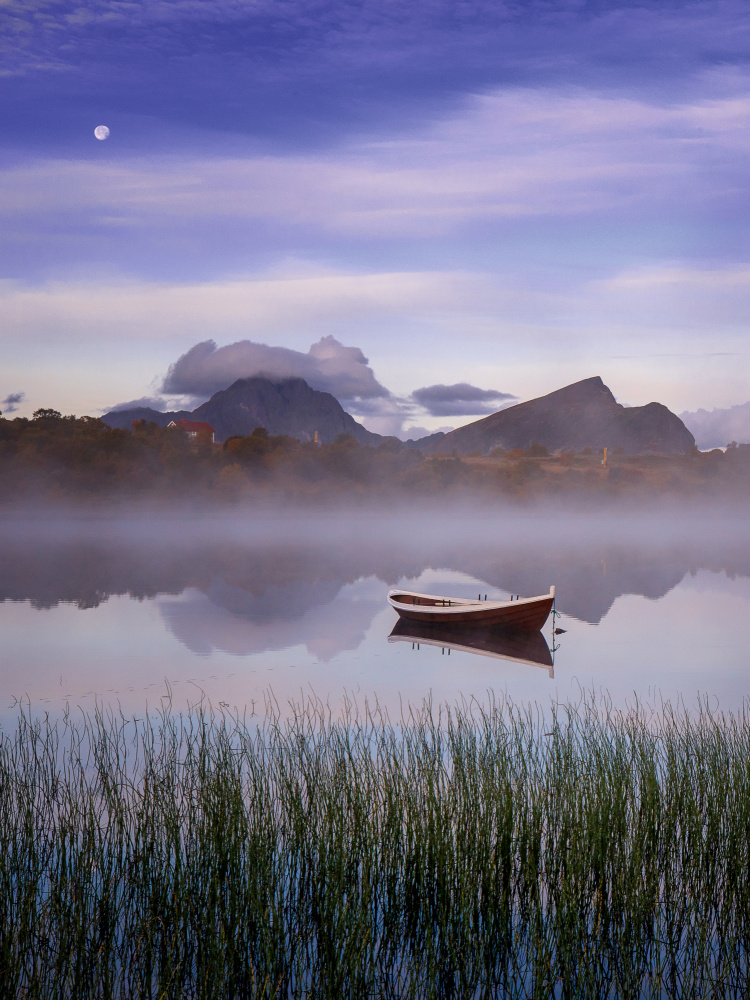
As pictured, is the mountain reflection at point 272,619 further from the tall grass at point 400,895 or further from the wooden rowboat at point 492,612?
the tall grass at point 400,895

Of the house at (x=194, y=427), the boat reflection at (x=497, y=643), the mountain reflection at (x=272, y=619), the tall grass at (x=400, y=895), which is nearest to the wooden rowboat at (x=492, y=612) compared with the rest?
the boat reflection at (x=497, y=643)

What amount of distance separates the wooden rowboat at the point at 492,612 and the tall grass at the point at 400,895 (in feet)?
46.7

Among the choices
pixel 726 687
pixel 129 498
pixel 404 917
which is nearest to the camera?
pixel 404 917

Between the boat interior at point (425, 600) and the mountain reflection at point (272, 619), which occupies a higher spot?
the boat interior at point (425, 600)

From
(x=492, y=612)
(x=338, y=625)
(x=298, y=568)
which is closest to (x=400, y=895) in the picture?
(x=492, y=612)

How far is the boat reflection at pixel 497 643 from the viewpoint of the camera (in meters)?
21.8

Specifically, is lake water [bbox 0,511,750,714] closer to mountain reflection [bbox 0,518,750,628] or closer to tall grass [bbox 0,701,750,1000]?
mountain reflection [bbox 0,518,750,628]

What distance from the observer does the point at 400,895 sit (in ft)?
19.9

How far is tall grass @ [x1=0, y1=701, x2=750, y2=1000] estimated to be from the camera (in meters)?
5.24

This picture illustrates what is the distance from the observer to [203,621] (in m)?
31.1

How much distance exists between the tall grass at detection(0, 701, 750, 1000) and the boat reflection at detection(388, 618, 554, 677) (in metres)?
14.0

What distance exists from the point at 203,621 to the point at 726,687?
18.5m

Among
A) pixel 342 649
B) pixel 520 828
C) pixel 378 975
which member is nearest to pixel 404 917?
pixel 378 975

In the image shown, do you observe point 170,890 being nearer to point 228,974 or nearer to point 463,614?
point 228,974
